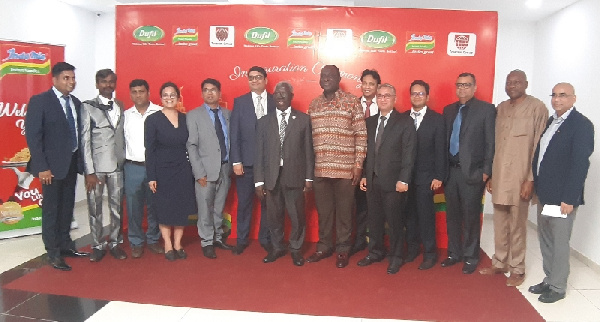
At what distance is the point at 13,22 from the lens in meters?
5.56

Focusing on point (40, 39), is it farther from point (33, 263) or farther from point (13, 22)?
point (33, 263)

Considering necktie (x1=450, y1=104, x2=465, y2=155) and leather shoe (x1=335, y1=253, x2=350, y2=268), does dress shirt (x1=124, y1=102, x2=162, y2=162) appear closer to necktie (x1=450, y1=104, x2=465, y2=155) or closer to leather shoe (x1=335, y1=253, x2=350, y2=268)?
leather shoe (x1=335, y1=253, x2=350, y2=268)

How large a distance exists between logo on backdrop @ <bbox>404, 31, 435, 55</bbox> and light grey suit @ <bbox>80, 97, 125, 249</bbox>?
3.04 m

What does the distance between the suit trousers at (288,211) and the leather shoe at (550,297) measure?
207 centimetres

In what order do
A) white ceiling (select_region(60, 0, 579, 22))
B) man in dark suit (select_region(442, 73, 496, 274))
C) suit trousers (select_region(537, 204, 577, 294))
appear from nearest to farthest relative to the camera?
suit trousers (select_region(537, 204, 577, 294))
man in dark suit (select_region(442, 73, 496, 274))
white ceiling (select_region(60, 0, 579, 22))

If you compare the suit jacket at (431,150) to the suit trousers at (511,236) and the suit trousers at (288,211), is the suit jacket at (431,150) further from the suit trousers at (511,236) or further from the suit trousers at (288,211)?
the suit trousers at (288,211)

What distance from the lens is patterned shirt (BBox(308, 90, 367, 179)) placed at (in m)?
4.15

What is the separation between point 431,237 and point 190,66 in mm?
3136

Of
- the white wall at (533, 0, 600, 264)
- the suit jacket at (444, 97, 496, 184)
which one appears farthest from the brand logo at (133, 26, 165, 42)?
the white wall at (533, 0, 600, 264)

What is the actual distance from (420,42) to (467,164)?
1.59m

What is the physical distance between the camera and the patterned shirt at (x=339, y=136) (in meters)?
4.15

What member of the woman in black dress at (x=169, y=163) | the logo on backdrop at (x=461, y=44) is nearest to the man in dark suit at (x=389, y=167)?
the logo on backdrop at (x=461, y=44)

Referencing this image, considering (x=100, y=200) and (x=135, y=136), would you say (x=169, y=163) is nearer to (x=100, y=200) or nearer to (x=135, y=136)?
(x=135, y=136)

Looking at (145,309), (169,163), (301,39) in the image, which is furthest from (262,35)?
(145,309)
